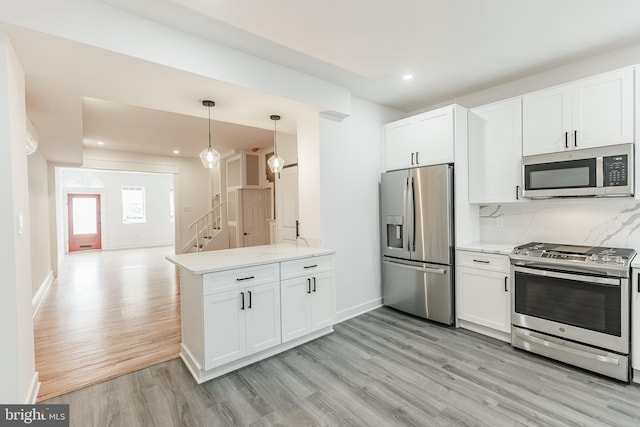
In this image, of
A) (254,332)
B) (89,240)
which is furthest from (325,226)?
(89,240)

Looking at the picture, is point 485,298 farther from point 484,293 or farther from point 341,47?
point 341,47

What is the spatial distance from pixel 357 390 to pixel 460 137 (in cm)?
276

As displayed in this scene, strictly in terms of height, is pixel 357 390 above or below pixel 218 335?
below

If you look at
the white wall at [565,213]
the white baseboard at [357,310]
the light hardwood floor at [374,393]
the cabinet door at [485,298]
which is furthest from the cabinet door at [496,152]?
the white baseboard at [357,310]

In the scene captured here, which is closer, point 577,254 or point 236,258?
point 577,254

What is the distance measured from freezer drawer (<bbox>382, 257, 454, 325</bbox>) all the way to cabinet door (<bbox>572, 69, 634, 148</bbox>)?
178cm

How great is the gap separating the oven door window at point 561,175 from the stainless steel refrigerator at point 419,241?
753 millimetres

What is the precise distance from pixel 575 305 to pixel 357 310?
2195 millimetres

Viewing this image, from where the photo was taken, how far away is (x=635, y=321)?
7.43 ft

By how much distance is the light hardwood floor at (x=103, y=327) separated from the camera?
2.62 meters

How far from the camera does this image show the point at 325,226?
357cm

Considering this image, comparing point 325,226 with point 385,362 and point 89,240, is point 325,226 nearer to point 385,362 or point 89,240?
point 385,362

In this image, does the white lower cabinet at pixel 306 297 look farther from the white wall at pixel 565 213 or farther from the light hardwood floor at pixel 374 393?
the white wall at pixel 565 213

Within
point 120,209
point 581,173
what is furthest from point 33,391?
point 120,209
